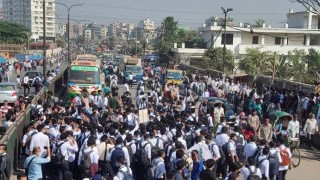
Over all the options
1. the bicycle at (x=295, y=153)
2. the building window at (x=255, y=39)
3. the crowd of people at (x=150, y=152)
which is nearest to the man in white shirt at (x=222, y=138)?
the crowd of people at (x=150, y=152)

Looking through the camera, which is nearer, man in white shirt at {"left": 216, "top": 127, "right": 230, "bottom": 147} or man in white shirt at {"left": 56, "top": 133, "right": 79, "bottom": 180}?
man in white shirt at {"left": 56, "top": 133, "right": 79, "bottom": 180}

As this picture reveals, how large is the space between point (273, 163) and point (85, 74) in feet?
59.3

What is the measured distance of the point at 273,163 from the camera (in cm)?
1032

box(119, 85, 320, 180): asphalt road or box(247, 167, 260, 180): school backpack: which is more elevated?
box(247, 167, 260, 180): school backpack

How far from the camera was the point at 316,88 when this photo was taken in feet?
72.4

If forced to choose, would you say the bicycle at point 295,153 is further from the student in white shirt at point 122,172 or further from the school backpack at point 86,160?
the student in white shirt at point 122,172

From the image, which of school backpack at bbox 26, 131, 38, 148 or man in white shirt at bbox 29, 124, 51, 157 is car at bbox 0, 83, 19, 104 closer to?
school backpack at bbox 26, 131, 38, 148

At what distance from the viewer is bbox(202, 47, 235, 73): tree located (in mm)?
47219

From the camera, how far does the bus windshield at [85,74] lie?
2669 cm

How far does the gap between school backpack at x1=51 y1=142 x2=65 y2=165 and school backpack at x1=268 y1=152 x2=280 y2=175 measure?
15.1 ft

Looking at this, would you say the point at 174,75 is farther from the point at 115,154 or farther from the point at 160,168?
the point at 160,168

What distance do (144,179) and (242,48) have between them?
158 ft

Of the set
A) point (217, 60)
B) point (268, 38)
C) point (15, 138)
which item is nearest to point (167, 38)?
point (268, 38)

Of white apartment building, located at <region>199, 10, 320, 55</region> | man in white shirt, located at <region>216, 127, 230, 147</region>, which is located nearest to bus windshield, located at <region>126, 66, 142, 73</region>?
white apartment building, located at <region>199, 10, 320, 55</region>
